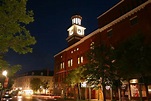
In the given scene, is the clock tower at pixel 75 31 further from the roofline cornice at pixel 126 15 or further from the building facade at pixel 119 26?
the roofline cornice at pixel 126 15

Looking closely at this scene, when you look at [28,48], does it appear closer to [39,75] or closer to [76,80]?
[76,80]

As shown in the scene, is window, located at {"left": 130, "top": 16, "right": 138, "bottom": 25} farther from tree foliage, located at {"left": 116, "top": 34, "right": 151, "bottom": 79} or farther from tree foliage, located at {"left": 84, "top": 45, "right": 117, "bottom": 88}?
tree foliage, located at {"left": 116, "top": 34, "right": 151, "bottom": 79}

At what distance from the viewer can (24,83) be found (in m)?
105

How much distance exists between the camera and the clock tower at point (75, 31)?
203ft

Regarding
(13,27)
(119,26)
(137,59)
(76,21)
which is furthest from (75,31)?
(13,27)

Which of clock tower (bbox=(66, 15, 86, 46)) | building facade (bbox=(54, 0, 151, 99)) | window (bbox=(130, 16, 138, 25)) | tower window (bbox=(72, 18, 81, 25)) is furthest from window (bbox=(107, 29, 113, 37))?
tower window (bbox=(72, 18, 81, 25))

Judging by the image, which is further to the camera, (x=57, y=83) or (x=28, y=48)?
(x=57, y=83)

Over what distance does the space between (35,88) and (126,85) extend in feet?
194

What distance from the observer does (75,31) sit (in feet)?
208

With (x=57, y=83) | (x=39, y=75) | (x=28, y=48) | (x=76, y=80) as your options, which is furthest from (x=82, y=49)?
(x=39, y=75)

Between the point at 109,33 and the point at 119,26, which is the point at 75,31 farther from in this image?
the point at 119,26

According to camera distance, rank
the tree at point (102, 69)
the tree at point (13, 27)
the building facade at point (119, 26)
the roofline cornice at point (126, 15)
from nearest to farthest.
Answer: the tree at point (13, 27) → the tree at point (102, 69) → the building facade at point (119, 26) → the roofline cornice at point (126, 15)

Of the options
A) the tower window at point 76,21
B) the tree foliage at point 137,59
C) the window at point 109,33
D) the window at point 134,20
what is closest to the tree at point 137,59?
the tree foliage at point 137,59

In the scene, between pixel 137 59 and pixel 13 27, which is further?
pixel 137 59
